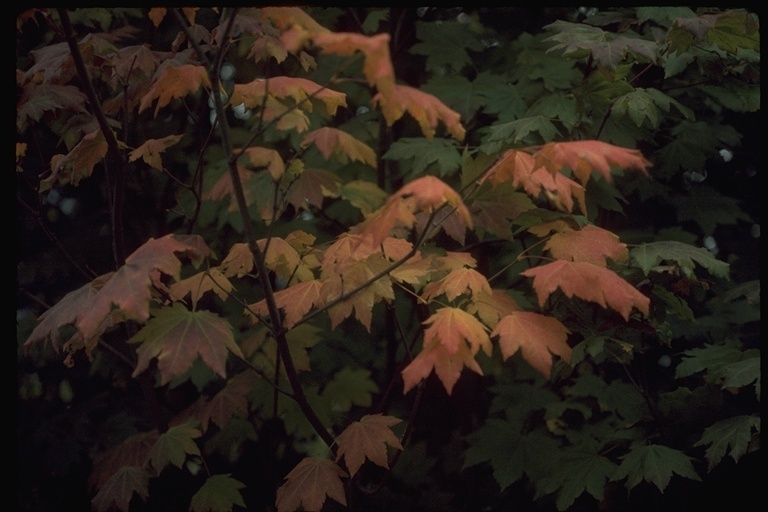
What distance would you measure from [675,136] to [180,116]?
2.58 metres

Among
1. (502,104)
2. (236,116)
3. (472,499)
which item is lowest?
(472,499)

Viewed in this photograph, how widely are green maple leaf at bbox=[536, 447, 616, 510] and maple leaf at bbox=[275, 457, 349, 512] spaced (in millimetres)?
868

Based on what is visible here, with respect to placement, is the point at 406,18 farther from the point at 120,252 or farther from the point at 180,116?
the point at 120,252

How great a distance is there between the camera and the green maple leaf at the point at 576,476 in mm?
2428

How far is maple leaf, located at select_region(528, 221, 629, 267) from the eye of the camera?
194 centimetres

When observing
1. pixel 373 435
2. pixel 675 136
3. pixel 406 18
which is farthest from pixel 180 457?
pixel 675 136

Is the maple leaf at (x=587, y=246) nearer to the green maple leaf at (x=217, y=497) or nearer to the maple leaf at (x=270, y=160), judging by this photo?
the maple leaf at (x=270, y=160)

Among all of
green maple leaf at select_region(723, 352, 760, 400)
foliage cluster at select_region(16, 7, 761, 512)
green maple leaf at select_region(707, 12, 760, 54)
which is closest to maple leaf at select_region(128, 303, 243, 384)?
foliage cluster at select_region(16, 7, 761, 512)

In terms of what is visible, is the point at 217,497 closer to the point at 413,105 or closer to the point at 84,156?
the point at 84,156

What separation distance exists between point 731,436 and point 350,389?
5.14 ft

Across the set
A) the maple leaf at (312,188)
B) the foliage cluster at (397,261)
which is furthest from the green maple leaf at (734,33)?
the maple leaf at (312,188)

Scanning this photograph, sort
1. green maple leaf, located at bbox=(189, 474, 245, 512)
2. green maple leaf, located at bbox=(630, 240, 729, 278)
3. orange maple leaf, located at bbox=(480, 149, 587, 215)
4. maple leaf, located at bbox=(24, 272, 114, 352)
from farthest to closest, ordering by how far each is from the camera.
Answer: green maple leaf, located at bbox=(189, 474, 245, 512) → green maple leaf, located at bbox=(630, 240, 729, 278) → orange maple leaf, located at bbox=(480, 149, 587, 215) → maple leaf, located at bbox=(24, 272, 114, 352)

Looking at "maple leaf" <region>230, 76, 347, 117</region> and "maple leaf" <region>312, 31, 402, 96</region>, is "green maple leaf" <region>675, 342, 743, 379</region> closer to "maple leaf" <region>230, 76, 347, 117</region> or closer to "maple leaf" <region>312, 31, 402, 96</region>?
"maple leaf" <region>230, 76, 347, 117</region>

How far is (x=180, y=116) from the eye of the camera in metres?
3.70
